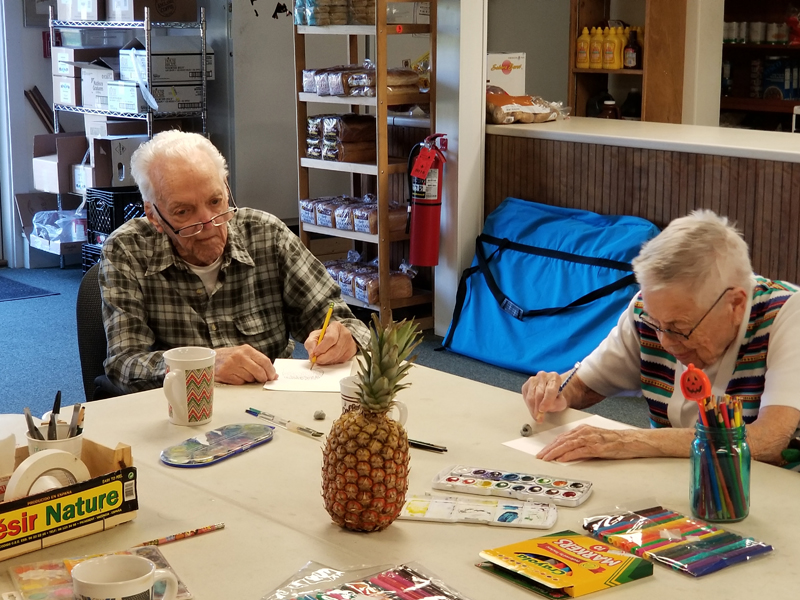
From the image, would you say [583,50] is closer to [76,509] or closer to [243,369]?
[243,369]

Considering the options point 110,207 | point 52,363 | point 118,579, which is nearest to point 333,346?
point 118,579

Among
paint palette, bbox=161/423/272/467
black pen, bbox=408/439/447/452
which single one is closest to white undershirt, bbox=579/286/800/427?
black pen, bbox=408/439/447/452

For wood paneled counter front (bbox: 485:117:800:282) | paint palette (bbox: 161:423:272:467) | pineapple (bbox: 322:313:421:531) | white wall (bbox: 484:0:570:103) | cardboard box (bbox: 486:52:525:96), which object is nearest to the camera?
pineapple (bbox: 322:313:421:531)

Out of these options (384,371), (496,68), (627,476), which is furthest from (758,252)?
(384,371)

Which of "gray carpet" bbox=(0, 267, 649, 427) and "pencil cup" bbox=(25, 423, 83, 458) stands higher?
"pencil cup" bbox=(25, 423, 83, 458)

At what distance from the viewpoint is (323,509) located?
1488 mm

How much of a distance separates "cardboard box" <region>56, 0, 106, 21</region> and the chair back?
3964mm

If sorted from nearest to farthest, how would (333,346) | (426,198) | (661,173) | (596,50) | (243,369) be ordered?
(243,369)
(333,346)
(661,173)
(426,198)
(596,50)

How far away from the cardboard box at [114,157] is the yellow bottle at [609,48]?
9.27 ft

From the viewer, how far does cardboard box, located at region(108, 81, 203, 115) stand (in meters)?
5.75

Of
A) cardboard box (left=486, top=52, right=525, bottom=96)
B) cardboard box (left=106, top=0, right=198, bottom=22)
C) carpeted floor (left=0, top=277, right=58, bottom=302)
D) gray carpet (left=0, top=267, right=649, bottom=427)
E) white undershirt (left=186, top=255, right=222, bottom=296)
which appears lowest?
gray carpet (left=0, top=267, right=649, bottom=427)

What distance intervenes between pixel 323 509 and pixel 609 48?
5194 millimetres

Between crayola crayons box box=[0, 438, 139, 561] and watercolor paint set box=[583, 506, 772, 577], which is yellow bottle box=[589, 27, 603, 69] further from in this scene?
crayola crayons box box=[0, 438, 139, 561]

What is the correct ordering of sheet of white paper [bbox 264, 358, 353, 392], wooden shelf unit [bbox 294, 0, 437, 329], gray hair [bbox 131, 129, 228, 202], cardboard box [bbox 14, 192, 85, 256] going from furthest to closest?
cardboard box [bbox 14, 192, 85, 256] → wooden shelf unit [bbox 294, 0, 437, 329] → gray hair [bbox 131, 129, 228, 202] → sheet of white paper [bbox 264, 358, 353, 392]
